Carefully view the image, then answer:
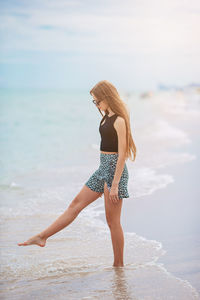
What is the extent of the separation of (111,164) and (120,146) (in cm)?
15

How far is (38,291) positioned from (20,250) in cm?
93

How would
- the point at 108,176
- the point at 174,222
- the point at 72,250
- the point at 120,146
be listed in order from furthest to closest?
the point at 174,222
the point at 72,250
the point at 108,176
the point at 120,146

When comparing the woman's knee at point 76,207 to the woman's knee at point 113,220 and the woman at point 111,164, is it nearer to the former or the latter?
the woman at point 111,164

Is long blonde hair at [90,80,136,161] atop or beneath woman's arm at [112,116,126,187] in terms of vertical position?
atop

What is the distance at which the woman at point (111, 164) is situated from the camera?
2783mm

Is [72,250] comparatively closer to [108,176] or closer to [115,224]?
[115,224]

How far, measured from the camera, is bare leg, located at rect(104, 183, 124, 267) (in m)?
2.89

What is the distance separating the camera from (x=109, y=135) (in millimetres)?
2795

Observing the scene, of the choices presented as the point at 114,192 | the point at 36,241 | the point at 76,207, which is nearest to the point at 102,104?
the point at 114,192

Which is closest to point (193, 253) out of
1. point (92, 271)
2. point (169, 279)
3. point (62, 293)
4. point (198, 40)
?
point (169, 279)

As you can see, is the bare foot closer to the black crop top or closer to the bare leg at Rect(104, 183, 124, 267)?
the bare leg at Rect(104, 183, 124, 267)

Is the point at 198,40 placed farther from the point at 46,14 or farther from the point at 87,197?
the point at 46,14

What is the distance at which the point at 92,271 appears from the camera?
296cm

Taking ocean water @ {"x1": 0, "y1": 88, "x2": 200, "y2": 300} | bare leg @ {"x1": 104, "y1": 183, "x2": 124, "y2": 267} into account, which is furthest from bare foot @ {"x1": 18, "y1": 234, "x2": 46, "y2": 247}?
bare leg @ {"x1": 104, "y1": 183, "x2": 124, "y2": 267}
